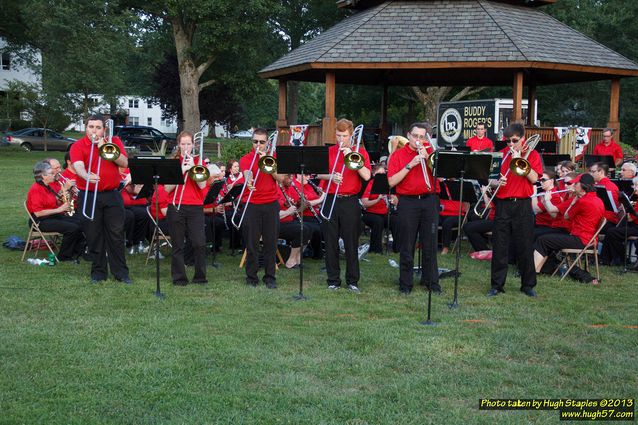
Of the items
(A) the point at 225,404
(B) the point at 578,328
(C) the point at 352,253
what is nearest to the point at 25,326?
(A) the point at 225,404

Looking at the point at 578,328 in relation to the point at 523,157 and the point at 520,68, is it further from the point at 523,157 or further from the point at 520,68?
the point at 520,68

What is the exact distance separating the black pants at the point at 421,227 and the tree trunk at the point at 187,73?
26000 mm

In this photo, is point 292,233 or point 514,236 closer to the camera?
point 514,236

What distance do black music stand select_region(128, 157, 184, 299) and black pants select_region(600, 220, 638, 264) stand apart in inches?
278

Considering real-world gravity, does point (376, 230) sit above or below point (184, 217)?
below

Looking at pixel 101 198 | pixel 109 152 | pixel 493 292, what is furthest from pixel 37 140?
pixel 493 292

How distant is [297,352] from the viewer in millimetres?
6395

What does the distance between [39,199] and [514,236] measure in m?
7.23

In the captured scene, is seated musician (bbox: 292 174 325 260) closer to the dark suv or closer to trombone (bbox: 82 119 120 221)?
trombone (bbox: 82 119 120 221)

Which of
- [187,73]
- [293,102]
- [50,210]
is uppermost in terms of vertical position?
[187,73]

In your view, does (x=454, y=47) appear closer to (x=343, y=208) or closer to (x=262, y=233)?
(x=343, y=208)

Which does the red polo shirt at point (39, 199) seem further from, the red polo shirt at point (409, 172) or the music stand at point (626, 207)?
the music stand at point (626, 207)

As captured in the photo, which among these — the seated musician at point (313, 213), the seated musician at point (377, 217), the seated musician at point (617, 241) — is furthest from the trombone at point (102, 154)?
the seated musician at point (617, 241)

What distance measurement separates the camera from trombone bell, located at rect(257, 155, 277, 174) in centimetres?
879
